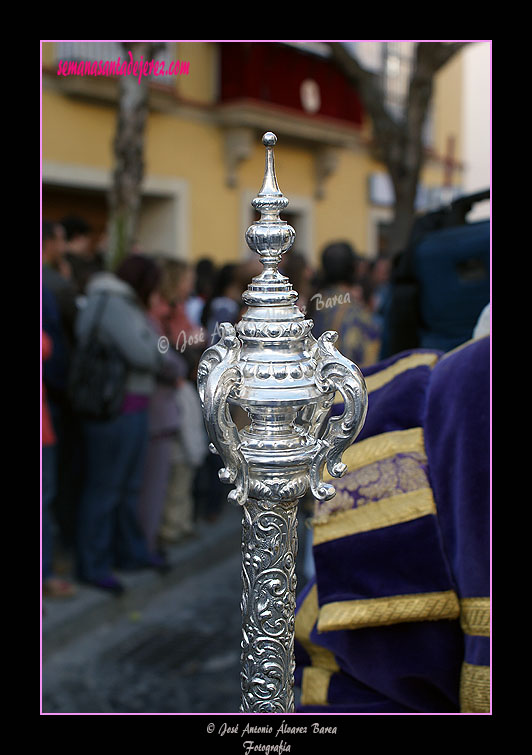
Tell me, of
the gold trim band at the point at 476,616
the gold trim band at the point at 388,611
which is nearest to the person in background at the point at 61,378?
the gold trim band at the point at 388,611

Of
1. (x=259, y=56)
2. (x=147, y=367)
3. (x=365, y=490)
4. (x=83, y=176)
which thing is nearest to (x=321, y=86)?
(x=259, y=56)

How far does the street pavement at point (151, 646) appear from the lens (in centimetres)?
272

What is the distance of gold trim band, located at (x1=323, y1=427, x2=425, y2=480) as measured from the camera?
4.41ft

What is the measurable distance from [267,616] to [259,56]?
770 cm

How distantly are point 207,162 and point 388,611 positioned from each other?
23.0ft

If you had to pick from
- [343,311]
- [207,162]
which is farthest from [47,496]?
[207,162]

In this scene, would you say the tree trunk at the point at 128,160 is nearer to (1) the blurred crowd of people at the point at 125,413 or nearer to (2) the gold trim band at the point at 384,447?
(1) the blurred crowd of people at the point at 125,413

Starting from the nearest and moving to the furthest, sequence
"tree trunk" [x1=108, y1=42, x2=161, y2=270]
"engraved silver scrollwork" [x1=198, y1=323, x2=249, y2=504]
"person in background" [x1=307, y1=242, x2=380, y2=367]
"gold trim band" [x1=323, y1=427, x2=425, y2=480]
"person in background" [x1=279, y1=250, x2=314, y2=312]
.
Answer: "engraved silver scrollwork" [x1=198, y1=323, x2=249, y2=504] → "gold trim band" [x1=323, y1=427, x2=425, y2=480] → "person in background" [x1=307, y1=242, x2=380, y2=367] → "person in background" [x1=279, y1=250, x2=314, y2=312] → "tree trunk" [x1=108, y1=42, x2=161, y2=270]

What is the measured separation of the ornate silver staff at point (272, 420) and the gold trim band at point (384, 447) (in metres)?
0.39

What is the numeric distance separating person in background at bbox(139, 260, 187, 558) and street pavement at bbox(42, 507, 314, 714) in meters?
0.27

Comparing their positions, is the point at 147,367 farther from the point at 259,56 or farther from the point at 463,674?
the point at 259,56

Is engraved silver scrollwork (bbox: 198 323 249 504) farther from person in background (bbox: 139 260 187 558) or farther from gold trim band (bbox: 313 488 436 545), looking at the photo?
person in background (bbox: 139 260 187 558)

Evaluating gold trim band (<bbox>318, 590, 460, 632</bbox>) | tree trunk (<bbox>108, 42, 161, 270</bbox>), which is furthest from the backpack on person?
gold trim band (<bbox>318, 590, 460, 632</bbox>)

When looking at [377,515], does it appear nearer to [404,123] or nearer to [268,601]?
[268,601]
